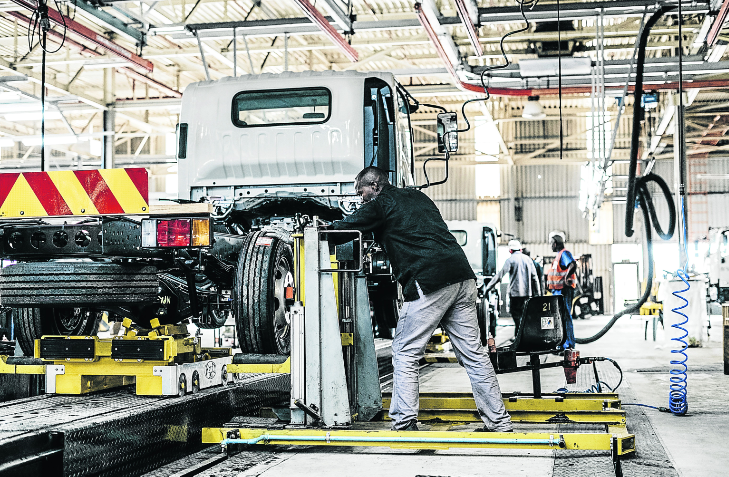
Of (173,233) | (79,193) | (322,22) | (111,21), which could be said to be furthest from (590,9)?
(79,193)

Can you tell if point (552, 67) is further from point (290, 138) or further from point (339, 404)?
point (339, 404)

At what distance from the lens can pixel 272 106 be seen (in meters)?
6.60

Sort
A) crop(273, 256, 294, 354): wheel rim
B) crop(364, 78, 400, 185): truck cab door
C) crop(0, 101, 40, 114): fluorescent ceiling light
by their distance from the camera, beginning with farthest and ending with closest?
crop(0, 101, 40, 114): fluorescent ceiling light → crop(364, 78, 400, 185): truck cab door → crop(273, 256, 294, 354): wheel rim

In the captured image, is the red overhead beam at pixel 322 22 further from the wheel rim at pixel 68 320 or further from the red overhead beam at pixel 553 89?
the wheel rim at pixel 68 320

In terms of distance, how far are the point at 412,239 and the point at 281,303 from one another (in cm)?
116

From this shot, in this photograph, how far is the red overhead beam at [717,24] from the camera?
9.38 meters

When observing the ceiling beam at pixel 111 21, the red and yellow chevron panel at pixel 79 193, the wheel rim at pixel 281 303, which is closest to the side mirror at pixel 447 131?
the wheel rim at pixel 281 303

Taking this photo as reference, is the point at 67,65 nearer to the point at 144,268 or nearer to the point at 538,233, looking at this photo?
the point at 144,268

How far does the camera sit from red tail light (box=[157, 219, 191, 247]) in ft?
14.0

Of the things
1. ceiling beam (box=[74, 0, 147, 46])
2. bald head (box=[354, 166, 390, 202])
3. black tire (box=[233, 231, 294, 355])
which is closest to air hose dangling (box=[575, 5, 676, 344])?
bald head (box=[354, 166, 390, 202])

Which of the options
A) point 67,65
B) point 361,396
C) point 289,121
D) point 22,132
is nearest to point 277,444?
point 361,396

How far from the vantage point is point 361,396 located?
4.73 meters

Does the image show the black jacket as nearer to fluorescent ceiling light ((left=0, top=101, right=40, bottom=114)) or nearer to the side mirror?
the side mirror

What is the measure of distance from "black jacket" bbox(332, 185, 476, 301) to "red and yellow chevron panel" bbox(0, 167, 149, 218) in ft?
3.81
